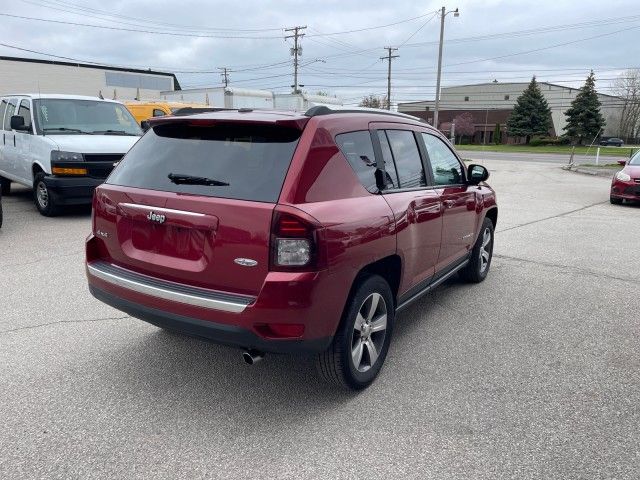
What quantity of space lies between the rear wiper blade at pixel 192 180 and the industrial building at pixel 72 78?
37.6 meters

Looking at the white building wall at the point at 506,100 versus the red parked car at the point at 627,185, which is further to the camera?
the white building wall at the point at 506,100

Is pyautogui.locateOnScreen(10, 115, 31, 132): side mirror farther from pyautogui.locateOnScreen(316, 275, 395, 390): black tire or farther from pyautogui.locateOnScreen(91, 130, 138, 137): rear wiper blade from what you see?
pyautogui.locateOnScreen(316, 275, 395, 390): black tire

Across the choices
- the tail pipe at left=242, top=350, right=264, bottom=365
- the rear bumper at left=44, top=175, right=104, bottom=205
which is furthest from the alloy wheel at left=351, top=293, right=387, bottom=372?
the rear bumper at left=44, top=175, right=104, bottom=205

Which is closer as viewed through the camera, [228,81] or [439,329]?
[439,329]

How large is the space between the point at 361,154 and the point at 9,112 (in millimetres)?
9362

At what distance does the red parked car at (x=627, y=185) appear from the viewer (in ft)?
40.3

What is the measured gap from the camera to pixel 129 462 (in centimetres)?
269

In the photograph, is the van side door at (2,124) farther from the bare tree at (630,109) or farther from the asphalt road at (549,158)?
the bare tree at (630,109)

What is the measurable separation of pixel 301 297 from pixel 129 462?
1209 mm

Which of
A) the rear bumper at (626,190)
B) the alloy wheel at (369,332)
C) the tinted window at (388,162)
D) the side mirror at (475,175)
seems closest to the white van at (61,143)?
the side mirror at (475,175)

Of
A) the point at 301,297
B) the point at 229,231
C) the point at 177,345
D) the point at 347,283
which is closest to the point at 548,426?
the point at 347,283

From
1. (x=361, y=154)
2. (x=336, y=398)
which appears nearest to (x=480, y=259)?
(x=361, y=154)

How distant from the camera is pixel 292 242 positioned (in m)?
2.78

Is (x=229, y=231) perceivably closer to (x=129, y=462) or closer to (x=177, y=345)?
(x=129, y=462)
